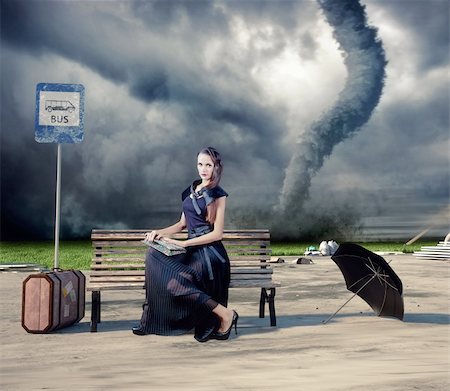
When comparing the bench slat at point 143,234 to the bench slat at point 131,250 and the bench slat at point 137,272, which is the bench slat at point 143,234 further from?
the bench slat at point 137,272

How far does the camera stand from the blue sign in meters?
8.23

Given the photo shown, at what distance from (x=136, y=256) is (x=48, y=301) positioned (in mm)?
1113

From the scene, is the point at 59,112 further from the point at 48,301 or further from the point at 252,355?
the point at 252,355

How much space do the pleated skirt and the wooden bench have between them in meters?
0.44

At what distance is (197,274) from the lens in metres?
6.80

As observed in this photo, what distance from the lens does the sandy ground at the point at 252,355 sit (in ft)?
16.0

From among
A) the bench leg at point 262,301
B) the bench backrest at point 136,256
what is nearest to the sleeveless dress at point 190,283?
the bench backrest at point 136,256

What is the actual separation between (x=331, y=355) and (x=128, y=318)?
3187 mm

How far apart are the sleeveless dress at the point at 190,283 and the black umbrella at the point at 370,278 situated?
4.54ft

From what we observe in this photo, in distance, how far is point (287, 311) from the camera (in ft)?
29.7

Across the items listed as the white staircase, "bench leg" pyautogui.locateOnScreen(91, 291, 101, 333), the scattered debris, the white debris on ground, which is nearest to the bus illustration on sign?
"bench leg" pyautogui.locateOnScreen(91, 291, 101, 333)

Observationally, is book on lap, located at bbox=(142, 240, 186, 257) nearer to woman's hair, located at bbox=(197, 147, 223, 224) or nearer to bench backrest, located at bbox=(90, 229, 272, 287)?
woman's hair, located at bbox=(197, 147, 223, 224)

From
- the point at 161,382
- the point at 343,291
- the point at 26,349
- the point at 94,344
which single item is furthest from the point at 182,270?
the point at 343,291

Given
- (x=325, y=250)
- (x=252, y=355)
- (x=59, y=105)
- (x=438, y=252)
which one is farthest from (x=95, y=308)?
(x=325, y=250)
